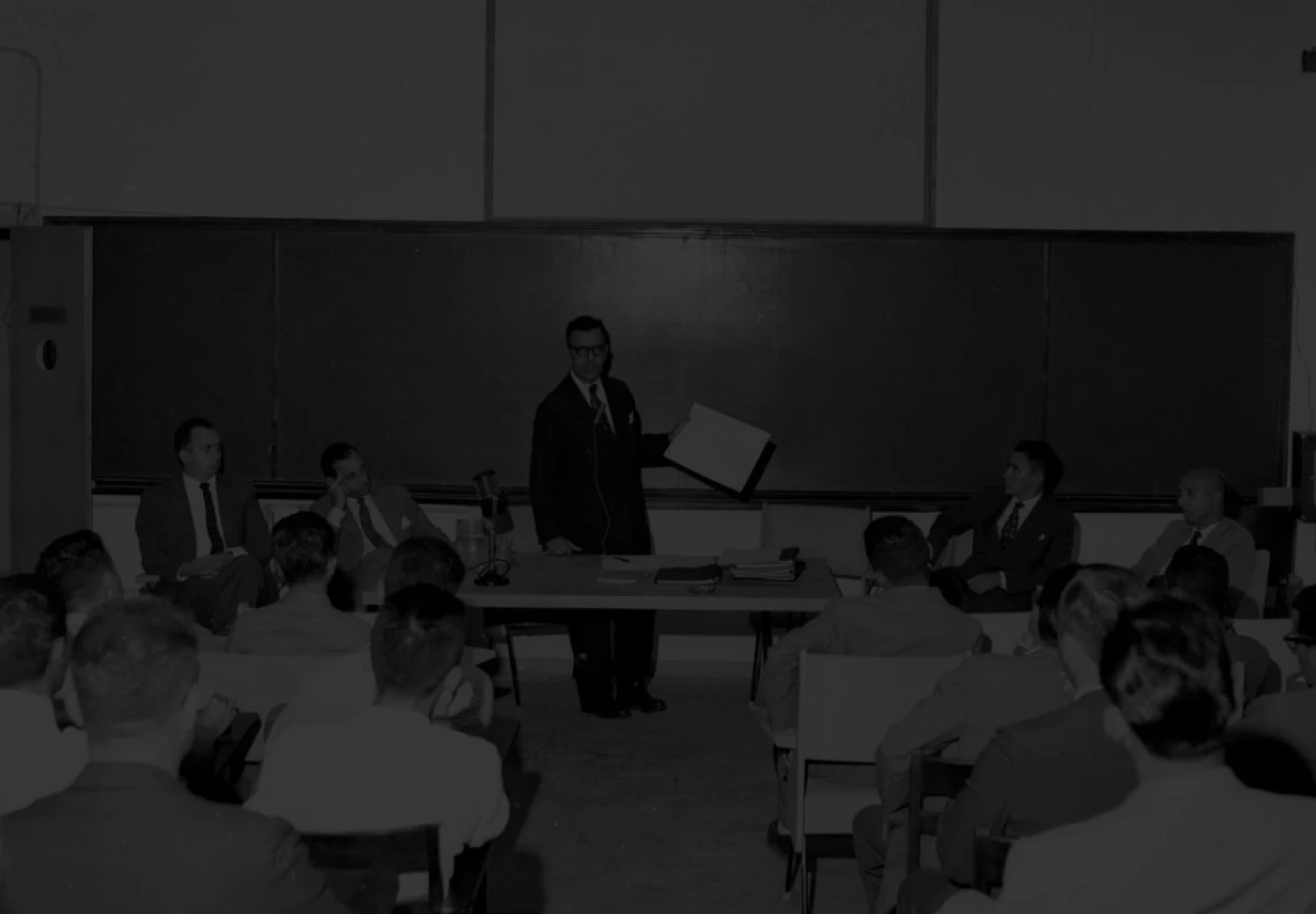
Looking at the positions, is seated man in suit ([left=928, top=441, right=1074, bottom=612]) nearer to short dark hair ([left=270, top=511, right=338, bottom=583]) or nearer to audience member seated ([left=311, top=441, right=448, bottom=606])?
audience member seated ([left=311, top=441, right=448, bottom=606])

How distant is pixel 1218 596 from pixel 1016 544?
5.96ft

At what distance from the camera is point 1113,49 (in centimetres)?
661

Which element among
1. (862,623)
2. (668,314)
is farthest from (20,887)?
(668,314)

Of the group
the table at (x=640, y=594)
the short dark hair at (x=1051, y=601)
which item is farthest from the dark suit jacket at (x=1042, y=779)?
the table at (x=640, y=594)

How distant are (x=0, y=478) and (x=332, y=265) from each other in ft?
7.29

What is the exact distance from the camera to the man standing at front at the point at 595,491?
595 centimetres

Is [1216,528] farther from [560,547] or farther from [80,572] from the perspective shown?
[80,572]

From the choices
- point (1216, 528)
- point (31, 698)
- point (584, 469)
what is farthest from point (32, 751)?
point (1216, 528)

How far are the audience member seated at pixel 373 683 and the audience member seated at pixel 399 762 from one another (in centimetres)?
10

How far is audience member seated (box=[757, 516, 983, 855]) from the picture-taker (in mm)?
3875

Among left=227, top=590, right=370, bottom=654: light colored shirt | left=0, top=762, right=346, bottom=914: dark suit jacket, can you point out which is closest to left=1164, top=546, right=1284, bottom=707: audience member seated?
left=227, top=590, right=370, bottom=654: light colored shirt

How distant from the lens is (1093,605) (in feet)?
8.74

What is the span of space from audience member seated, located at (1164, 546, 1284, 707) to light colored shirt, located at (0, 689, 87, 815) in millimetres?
2821

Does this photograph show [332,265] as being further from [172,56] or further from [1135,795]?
[1135,795]
